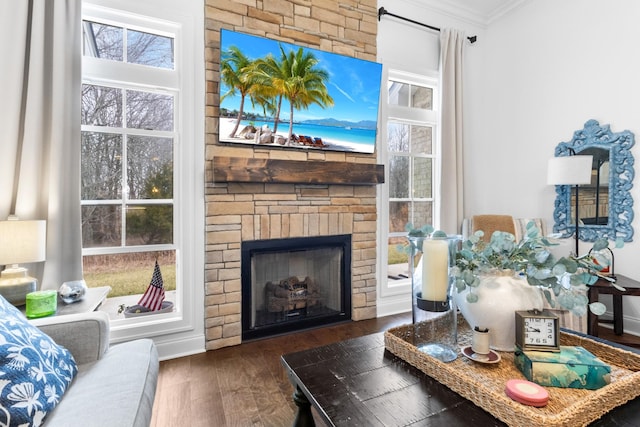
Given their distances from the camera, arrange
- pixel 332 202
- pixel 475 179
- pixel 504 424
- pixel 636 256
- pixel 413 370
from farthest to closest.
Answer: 1. pixel 475 179
2. pixel 332 202
3. pixel 636 256
4. pixel 413 370
5. pixel 504 424

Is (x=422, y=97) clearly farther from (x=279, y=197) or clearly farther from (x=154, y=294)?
(x=154, y=294)

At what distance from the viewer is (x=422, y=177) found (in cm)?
349

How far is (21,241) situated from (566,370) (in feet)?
7.45

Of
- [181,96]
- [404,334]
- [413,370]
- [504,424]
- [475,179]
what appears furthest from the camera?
[475,179]

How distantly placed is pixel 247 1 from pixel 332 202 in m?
1.72

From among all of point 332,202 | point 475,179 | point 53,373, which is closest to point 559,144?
point 475,179

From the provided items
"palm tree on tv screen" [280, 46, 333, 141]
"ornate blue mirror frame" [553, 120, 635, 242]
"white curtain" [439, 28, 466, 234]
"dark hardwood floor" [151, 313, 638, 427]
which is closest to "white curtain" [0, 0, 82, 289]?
"dark hardwood floor" [151, 313, 638, 427]

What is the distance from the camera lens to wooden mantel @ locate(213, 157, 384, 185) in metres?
2.37

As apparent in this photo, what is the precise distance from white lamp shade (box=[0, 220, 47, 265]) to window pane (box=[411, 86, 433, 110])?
3254 millimetres

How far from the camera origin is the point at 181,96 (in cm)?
237

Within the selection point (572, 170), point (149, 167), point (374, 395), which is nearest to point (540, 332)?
point (374, 395)

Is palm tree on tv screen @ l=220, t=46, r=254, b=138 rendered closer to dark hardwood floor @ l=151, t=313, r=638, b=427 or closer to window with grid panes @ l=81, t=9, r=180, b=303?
window with grid panes @ l=81, t=9, r=180, b=303

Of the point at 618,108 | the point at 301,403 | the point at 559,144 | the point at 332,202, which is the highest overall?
the point at 618,108

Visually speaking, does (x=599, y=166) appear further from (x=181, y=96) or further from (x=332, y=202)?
(x=181, y=96)
